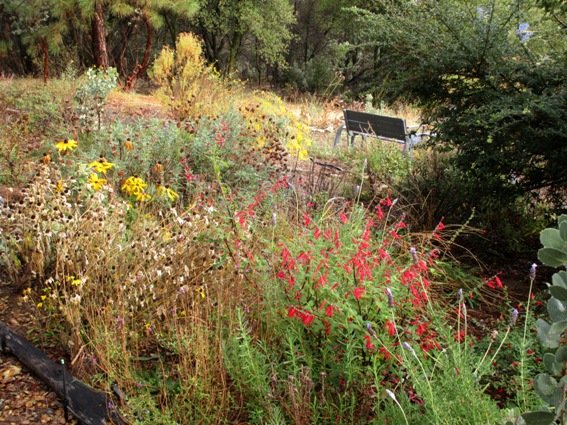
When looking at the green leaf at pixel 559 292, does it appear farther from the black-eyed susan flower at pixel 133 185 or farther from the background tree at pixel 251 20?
the background tree at pixel 251 20

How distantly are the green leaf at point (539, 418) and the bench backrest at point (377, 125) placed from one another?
287 inches

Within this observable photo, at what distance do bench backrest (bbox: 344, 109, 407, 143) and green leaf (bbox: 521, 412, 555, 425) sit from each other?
7280 millimetres

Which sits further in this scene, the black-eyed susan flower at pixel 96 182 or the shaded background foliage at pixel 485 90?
the shaded background foliage at pixel 485 90

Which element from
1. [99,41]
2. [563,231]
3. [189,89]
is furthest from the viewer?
[99,41]

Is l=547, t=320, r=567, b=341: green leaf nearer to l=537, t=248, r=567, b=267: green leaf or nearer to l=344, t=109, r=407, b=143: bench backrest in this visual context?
l=537, t=248, r=567, b=267: green leaf

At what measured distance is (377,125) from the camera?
28.5ft

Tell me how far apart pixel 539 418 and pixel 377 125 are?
26.5 feet

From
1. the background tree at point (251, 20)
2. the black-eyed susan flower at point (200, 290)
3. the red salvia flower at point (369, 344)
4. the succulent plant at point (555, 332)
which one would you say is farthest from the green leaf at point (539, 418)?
the background tree at point (251, 20)

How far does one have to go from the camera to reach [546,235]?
2.72 feet

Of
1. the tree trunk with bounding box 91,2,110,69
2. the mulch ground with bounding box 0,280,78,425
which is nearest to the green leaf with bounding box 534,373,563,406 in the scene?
the mulch ground with bounding box 0,280,78,425

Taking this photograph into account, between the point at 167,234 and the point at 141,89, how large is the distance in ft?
55.6

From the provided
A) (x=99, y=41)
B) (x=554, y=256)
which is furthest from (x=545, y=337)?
(x=99, y=41)

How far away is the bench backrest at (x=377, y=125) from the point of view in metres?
8.29

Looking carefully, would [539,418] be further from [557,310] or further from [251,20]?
[251,20]
